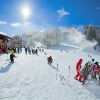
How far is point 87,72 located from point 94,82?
102 centimetres

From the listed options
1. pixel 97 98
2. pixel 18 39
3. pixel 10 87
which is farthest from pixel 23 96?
pixel 18 39

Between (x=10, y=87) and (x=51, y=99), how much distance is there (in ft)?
8.94

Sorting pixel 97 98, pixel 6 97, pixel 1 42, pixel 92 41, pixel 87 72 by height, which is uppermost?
pixel 92 41

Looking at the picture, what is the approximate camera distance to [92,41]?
85.4 metres

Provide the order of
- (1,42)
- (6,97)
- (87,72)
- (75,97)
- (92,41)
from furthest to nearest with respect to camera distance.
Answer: (92,41) < (1,42) < (87,72) < (75,97) < (6,97)

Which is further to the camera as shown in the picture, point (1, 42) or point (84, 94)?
point (1, 42)

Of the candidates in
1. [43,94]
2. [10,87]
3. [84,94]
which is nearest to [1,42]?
[10,87]

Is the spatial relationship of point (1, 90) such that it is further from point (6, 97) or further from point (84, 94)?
point (84, 94)

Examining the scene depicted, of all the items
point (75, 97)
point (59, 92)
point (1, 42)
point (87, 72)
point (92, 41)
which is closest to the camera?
point (75, 97)

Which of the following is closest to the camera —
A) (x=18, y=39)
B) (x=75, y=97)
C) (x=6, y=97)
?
(x=6, y=97)

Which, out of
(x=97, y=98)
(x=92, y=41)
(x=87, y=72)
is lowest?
(x=97, y=98)

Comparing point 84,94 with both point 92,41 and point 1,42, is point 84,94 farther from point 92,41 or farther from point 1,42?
point 92,41

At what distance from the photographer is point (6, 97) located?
3.98m

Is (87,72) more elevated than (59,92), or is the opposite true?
(87,72)
